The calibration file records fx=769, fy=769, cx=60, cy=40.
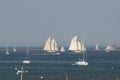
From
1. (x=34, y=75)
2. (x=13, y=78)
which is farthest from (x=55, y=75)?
(x=13, y=78)

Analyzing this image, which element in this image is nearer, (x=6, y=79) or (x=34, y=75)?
(x=6, y=79)

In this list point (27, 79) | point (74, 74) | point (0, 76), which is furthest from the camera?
point (74, 74)

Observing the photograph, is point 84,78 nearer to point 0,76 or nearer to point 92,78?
point 92,78

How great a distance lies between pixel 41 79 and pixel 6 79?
312 inches

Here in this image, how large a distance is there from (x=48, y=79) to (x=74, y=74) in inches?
959

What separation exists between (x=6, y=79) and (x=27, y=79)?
4.78 m

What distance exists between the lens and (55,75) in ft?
632

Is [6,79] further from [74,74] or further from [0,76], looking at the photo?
[74,74]

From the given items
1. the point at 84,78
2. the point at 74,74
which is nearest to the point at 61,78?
the point at 84,78

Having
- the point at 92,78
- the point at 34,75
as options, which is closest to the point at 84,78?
the point at 92,78

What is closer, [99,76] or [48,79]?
[48,79]

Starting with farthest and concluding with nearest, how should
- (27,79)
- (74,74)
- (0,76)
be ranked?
(74,74)
(0,76)
(27,79)

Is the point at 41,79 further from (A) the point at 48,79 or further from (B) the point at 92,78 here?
(B) the point at 92,78

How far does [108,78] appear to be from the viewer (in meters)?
181
